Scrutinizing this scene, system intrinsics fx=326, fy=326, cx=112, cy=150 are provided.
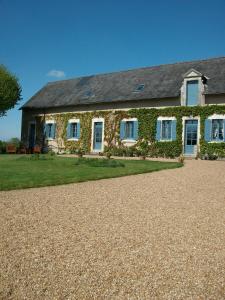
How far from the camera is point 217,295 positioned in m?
2.79

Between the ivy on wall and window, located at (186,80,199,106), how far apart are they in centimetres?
46

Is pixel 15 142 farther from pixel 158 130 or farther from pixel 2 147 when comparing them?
pixel 158 130

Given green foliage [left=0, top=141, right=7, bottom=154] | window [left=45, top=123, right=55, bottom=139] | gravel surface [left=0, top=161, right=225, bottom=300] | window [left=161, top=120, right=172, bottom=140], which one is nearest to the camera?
gravel surface [left=0, top=161, right=225, bottom=300]

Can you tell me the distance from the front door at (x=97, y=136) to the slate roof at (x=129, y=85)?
1.73 metres

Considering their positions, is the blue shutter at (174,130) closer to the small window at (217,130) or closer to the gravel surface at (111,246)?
the small window at (217,130)

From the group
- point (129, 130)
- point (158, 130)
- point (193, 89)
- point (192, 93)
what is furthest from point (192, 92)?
point (129, 130)

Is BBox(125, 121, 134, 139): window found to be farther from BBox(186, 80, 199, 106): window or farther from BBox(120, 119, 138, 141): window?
BBox(186, 80, 199, 106): window

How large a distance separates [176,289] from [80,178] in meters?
6.83

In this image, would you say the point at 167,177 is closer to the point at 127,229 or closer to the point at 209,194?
→ the point at 209,194

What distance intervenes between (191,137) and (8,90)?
16505 mm

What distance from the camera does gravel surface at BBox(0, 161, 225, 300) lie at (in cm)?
287

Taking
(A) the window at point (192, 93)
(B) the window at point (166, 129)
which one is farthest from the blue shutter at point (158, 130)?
(A) the window at point (192, 93)

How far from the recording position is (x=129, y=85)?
78.8ft

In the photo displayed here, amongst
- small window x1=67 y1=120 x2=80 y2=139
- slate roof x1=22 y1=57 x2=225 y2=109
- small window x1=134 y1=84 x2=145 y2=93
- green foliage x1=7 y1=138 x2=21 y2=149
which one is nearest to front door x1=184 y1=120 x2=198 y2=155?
slate roof x1=22 y1=57 x2=225 y2=109
